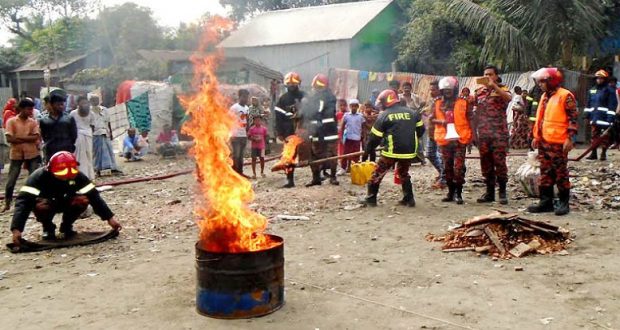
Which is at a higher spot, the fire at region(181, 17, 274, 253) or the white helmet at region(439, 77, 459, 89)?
the white helmet at region(439, 77, 459, 89)

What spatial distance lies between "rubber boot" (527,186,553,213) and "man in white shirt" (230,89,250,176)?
18.2 feet

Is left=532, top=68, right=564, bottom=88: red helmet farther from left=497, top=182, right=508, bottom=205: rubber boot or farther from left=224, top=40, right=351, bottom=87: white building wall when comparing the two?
left=224, top=40, right=351, bottom=87: white building wall

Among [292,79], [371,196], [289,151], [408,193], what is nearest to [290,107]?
[292,79]

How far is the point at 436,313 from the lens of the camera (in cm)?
450

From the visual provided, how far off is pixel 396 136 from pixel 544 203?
2.18 m

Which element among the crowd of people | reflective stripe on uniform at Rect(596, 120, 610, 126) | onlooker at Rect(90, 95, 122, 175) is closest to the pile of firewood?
the crowd of people

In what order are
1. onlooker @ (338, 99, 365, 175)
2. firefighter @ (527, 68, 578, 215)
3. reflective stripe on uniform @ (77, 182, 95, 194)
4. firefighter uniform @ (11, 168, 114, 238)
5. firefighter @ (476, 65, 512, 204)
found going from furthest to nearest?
onlooker @ (338, 99, 365, 175), firefighter @ (476, 65, 512, 204), firefighter @ (527, 68, 578, 215), reflective stripe on uniform @ (77, 182, 95, 194), firefighter uniform @ (11, 168, 114, 238)

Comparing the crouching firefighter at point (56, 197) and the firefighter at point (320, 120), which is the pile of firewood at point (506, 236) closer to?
the firefighter at point (320, 120)

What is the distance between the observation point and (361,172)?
10227 mm

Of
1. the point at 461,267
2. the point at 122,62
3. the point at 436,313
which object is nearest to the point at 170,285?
the point at 436,313

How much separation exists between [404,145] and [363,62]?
19503 millimetres

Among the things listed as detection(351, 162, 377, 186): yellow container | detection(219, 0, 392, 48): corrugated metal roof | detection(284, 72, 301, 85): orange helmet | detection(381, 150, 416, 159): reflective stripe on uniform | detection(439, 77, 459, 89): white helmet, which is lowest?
detection(351, 162, 377, 186): yellow container

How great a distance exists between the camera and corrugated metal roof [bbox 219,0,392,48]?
89.6 feet

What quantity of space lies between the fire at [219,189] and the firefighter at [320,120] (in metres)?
4.41
